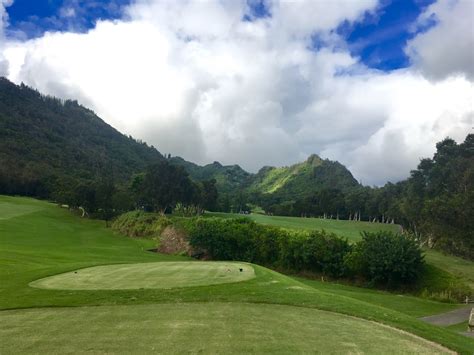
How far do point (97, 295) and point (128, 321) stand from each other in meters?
5.08

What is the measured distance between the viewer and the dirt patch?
2370 inches

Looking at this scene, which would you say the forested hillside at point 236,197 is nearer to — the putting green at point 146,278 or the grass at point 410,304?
the grass at point 410,304

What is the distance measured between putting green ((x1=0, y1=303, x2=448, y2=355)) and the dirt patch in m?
45.8

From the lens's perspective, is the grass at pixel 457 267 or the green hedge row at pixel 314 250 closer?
the grass at pixel 457 267

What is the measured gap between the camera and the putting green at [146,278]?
19084 millimetres

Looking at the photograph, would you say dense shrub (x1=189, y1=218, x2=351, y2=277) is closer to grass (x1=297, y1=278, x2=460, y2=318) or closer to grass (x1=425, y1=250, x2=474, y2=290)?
grass (x1=425, y1=250, x2=474, y2=290)

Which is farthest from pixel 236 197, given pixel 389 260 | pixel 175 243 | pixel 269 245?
pixel 389 260

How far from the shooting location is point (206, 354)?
29.3 ft

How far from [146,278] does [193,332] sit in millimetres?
11111

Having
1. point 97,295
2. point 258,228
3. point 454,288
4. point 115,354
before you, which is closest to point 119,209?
point 258,228

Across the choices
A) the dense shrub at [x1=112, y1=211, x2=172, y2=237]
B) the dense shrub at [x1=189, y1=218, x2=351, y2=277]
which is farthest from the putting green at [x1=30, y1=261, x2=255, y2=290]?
the dense shrub at [x1=112, y1=211, x2=172, y2=237]

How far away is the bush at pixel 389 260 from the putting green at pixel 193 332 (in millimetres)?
28206

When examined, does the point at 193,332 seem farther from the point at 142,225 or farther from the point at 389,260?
the point at 142,225

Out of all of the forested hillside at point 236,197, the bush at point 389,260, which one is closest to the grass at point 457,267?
→ the forested hillside at point 236,197
